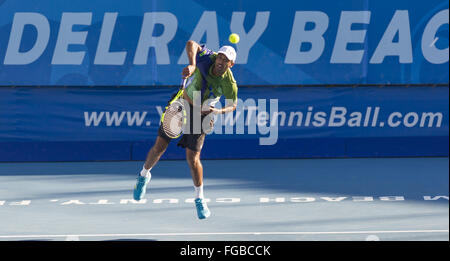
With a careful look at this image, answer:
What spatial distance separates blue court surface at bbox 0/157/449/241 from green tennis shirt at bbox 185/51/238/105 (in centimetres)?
133

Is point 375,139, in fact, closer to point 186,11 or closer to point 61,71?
point 186,11

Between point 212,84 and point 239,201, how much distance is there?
235cm

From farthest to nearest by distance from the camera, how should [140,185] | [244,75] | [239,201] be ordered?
[244,75], [239,201], [140,185]

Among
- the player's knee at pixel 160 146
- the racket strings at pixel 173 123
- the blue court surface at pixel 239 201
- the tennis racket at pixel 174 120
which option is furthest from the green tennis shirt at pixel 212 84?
the blue court surface at pixel 239 201

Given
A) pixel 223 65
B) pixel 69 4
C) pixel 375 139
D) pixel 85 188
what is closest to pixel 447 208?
pixel 223 65

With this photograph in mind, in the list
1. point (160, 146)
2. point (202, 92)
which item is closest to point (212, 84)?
point (202, 92)

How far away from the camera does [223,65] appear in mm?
8484

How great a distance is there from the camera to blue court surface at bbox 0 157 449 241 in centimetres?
842

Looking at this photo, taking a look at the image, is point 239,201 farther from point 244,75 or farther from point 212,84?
point 244,75

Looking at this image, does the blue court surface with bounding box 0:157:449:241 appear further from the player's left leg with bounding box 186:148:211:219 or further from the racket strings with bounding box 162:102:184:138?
the racket strings with bounding box 162:102:184:138

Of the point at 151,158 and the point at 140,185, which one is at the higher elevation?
the point at 151,158

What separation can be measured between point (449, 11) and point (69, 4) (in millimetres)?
6785

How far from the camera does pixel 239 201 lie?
10695 mm
